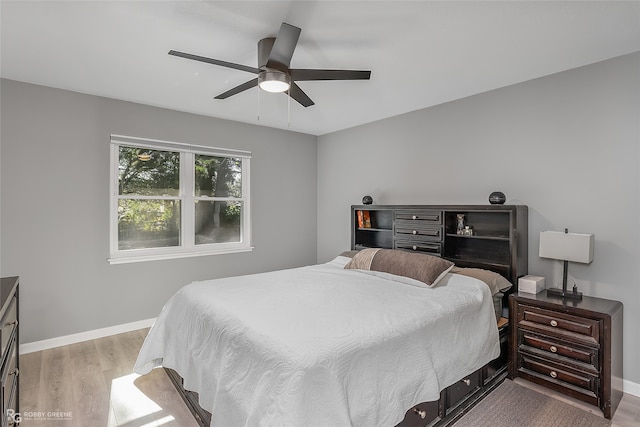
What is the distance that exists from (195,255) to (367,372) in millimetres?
3048

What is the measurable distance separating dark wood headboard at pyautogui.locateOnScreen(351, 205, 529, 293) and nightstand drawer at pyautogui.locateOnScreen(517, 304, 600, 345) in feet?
1.02

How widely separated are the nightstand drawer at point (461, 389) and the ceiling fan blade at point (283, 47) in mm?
2306

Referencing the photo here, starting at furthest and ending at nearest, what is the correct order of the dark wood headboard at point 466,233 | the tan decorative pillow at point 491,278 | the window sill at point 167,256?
the window sill at point 167,256 → the dark wood headboard at point 466,233 → the tan decorative pillow at point 491,278

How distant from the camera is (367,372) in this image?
1587 mm

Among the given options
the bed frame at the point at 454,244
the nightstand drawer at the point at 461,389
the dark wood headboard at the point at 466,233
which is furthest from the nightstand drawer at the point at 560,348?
the nightstand drawer at the point at 461,389

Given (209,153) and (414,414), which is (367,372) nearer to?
(414,414)

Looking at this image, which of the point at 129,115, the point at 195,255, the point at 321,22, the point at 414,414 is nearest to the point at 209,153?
the point at 129,115

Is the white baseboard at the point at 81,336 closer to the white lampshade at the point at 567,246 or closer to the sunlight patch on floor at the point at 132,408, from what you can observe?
the sunlight patch on floor at the point at 132,408

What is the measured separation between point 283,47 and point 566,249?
248cm

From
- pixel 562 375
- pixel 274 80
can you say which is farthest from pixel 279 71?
pixel 562 375

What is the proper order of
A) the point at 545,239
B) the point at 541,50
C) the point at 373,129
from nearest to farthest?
1. the point at 541,50
2. the point at 545,239
3. the point at 373,129

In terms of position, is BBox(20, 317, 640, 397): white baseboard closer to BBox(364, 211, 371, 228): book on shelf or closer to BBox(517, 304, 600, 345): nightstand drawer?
BBox(364, 211, 371, 228): book on shelf

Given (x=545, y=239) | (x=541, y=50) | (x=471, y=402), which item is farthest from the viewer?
(x=545, y=239)

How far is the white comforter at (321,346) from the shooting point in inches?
56.4
